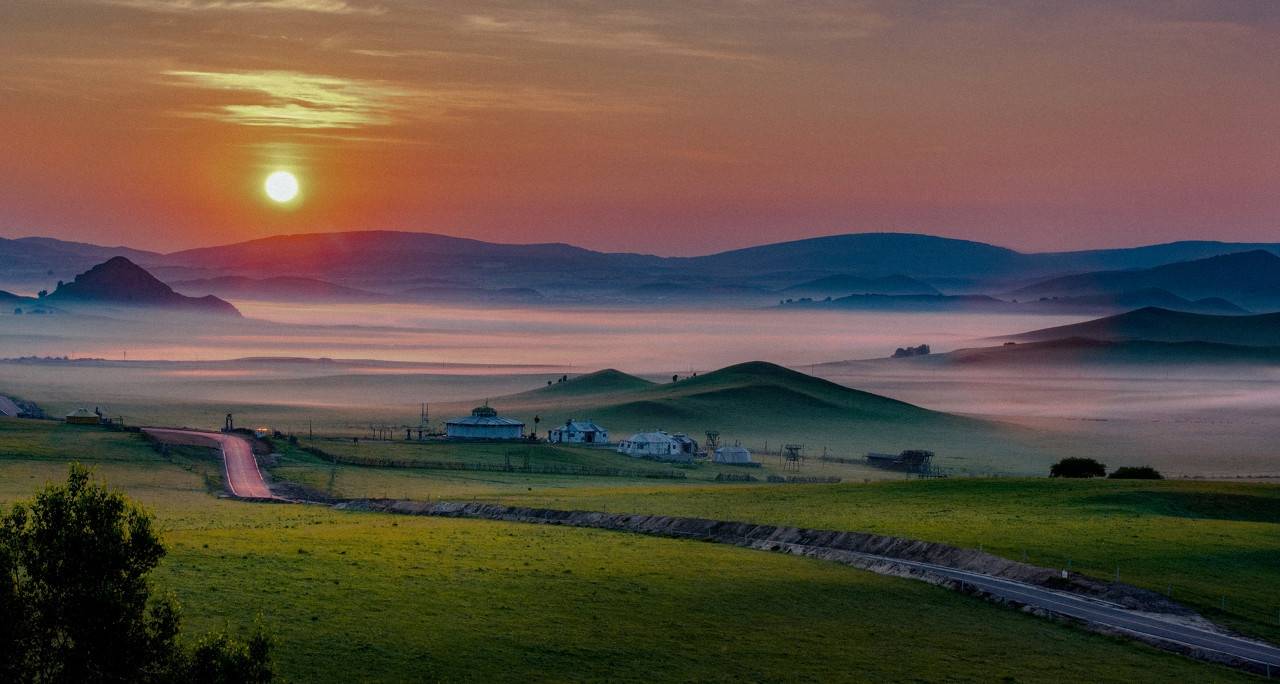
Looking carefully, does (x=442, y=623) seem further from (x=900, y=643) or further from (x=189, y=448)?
(x=189, y=448)

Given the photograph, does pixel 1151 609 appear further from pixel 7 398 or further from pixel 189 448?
pixel 7 398

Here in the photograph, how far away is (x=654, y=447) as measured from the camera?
456ft

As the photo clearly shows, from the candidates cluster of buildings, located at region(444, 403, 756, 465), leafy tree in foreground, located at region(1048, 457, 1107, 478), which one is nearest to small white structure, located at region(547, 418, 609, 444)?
cluster of buildings, located at region(444, 403, 756, 465)

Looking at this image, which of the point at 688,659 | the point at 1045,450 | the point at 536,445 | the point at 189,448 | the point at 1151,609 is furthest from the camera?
the point at 1045,450

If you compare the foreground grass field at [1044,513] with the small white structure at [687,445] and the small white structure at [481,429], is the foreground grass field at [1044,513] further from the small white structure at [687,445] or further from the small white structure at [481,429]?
the small white structure at [687,445]

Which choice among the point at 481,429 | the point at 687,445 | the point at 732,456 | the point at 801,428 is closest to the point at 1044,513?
the point at 732,456

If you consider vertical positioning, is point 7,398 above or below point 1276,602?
above

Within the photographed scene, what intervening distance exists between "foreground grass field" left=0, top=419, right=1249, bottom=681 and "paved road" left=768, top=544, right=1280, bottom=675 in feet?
4.69

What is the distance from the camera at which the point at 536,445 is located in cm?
13138

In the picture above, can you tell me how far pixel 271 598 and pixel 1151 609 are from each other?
99.3 ft

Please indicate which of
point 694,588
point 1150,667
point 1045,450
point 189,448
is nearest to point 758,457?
point 1045,450

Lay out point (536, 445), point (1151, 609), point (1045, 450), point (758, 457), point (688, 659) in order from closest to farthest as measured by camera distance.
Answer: point (688, 659) → point (1151, 609) → point (536, 445) → point (758, 457) → point (1045, 450)

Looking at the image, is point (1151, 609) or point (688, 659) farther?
point (1151, 609)

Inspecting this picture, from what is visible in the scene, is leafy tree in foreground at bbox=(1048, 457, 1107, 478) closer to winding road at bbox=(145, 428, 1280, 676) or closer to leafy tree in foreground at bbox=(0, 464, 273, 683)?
winding road at bbox=(145, 428, 1280, 676)
